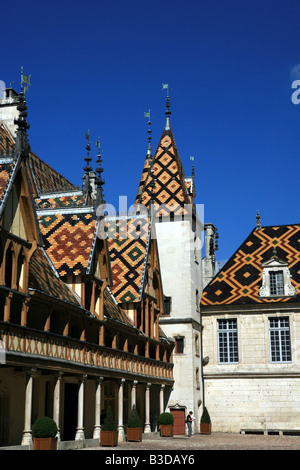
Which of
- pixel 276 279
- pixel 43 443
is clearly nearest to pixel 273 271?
pixel 276 279

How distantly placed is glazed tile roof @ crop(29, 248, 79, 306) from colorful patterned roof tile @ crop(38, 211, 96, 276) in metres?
0.52

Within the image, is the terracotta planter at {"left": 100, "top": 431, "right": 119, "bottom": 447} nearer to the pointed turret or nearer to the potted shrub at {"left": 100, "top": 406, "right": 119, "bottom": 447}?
the potted shrub at {"left": 100, "top": 406, "right": 119, "bottom": 447}

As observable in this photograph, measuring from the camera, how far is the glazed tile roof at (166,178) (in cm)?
4094

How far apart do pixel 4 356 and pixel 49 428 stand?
2442 mm

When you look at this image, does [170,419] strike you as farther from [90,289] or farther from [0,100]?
[0,100]

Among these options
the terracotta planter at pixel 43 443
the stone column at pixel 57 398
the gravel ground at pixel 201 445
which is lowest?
the gravel ground at pixel 201 445

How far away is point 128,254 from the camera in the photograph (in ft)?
108

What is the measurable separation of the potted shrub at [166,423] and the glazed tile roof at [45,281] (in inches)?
386

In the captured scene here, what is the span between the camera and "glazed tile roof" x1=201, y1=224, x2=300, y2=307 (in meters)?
40.1

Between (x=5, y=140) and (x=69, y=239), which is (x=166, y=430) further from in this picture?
(x=5, y=140)

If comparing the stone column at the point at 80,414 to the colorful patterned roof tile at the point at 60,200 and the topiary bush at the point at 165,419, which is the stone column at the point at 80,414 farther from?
the colorful patterned roof tile at the point at 60,200

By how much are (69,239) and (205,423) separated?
14.7 m

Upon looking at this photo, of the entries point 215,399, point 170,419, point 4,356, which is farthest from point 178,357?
point 4,356

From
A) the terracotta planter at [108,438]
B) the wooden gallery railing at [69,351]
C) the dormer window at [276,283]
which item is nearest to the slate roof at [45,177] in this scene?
the wooden gallery railing at [69,351]
